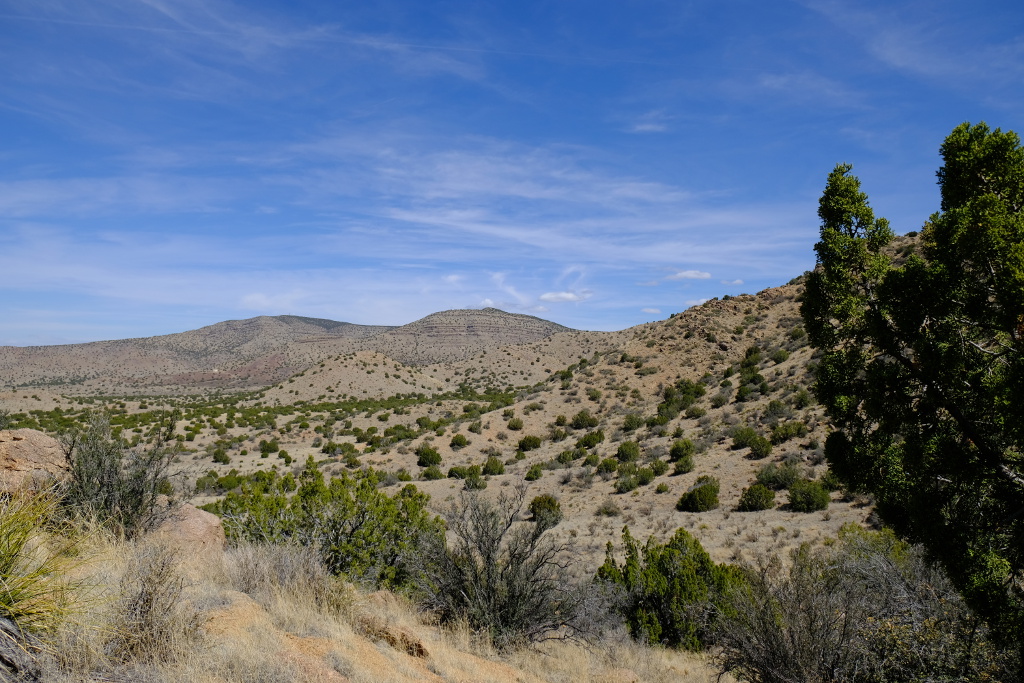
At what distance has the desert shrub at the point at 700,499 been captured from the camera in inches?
805

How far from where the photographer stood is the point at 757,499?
19.7 meters

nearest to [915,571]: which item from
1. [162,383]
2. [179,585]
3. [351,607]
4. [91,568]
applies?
[351,607]

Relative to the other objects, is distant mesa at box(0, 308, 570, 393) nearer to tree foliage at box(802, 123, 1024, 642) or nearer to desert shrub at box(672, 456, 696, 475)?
desert shrub at box(672, 456, 696, 475)

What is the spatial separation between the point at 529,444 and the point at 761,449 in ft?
47.0

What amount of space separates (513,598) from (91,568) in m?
5.26

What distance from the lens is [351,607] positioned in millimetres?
7008

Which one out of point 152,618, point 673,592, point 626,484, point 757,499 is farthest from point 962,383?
point 626,484

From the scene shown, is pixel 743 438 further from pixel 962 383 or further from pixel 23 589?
pixel 23 589

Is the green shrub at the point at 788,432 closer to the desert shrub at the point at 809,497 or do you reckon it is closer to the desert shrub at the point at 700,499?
the desert shrub at the point at 700,499

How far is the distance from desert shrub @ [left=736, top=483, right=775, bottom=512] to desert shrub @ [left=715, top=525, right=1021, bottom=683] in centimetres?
1090

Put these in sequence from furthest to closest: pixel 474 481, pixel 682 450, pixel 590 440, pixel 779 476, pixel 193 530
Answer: pixel 590 440 < pixel 474 481 < pixel 682 450 < pixel 779 476 < pixel 193 530

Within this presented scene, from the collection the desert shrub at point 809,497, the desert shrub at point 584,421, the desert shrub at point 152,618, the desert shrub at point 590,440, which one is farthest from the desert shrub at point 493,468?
the desert shrub at point 152,618

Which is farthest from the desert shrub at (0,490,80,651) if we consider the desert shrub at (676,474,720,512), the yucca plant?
the desert shrub at (676,474,720,512)

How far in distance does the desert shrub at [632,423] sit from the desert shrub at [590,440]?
5.08ft
